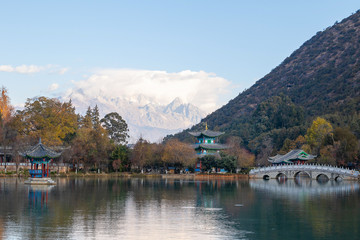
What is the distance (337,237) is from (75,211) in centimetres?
1450

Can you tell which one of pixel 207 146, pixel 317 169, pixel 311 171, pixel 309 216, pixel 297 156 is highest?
pixel 207 146

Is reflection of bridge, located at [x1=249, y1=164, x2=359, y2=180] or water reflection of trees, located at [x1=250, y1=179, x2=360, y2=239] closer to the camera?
water reflection of trees, located at [x1=250, y1=179, x2=360, y2=239]

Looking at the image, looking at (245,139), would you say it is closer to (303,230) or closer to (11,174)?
(11,174)

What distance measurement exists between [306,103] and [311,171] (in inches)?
2700

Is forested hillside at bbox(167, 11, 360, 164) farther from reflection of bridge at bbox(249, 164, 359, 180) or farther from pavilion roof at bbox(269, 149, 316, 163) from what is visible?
reflection of bridge at bbox(249, 164, 359, 180)

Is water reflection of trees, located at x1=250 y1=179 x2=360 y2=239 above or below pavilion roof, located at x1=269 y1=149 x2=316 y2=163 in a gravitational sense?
below

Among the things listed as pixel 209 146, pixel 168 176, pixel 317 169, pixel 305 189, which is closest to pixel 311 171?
pixel 317 169

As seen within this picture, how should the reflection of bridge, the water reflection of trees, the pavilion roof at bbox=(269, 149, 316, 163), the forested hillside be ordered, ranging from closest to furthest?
the water reflection of trees < the reflection of bridge < the pavilion roof at bbox=(269, 149, 316, 163) < the forested hillside

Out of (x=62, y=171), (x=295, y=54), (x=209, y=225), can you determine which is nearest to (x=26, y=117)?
(x=62, y=171)

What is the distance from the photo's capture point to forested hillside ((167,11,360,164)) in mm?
85438

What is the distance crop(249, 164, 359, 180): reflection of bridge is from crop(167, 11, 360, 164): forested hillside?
13.4 ft

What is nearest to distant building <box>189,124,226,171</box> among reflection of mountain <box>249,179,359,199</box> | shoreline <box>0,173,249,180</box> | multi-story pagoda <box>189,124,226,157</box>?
multi-story pagoda <box>189,124,226,157</box>

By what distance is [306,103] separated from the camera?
13500cm

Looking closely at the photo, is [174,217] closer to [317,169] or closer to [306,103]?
[317,169]
